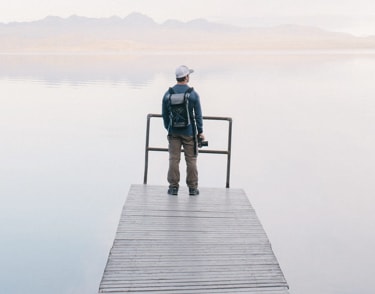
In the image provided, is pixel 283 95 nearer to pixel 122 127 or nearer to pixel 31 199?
pixel 122 127

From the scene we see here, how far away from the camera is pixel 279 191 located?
14.3 meters

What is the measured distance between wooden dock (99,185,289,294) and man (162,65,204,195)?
301 millimetres

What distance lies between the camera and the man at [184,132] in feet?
22.8

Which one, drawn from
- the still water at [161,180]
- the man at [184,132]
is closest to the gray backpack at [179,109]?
the man at [184,132]

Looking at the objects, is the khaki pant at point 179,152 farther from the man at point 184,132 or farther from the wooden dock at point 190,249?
the wooden dock at point 190,249

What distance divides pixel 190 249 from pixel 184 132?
1.96 m

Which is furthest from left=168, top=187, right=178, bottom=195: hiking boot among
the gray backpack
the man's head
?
the man's head

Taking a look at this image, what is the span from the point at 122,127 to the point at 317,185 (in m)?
11.6

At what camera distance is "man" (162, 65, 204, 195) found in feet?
22.8

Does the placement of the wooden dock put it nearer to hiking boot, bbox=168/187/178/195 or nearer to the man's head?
hiking boot, bbox=168/187/178/195

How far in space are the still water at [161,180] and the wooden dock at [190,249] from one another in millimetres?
2299

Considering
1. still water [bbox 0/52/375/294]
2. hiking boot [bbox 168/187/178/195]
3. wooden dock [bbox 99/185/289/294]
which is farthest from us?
still water [bbox 0/52/375/294]

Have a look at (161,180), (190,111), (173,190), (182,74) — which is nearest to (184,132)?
(190,111)

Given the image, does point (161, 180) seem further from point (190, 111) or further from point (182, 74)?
point (182, 74)
